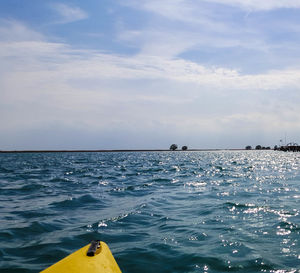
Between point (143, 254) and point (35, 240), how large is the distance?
266 centimetres

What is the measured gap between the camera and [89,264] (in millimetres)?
3703

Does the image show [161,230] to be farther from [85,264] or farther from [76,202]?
[76,202]

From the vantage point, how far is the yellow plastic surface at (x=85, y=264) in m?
3.57

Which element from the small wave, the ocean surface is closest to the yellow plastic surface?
the ocean surface

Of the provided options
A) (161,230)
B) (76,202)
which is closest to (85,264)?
(161,230)

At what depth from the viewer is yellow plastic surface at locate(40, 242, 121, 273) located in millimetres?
3570

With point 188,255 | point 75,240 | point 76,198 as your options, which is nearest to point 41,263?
point 75,240

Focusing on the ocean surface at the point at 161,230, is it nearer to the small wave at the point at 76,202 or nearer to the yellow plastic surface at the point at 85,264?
the small wave at the point at 76,202

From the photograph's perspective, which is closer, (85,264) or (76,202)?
(85,264)

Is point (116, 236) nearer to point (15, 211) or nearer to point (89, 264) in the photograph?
point (89, 264)

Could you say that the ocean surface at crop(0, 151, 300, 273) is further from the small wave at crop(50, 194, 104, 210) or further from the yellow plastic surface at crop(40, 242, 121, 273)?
the yellow plastic surface at crop(40, 242, 121, 273)

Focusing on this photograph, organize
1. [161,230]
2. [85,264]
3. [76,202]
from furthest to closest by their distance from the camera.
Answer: [76,202]
[161,230]
[85,264]

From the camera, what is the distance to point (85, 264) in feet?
12.1

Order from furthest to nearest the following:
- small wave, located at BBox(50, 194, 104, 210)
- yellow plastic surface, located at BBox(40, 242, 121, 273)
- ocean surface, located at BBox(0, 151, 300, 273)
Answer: small wave, located at BBox(50, 194, 104, 210), ocean surface, located at BBox(0, 151, 300, 273), yellow plastic surface, located at BBox(40, 242, 121, 273)
